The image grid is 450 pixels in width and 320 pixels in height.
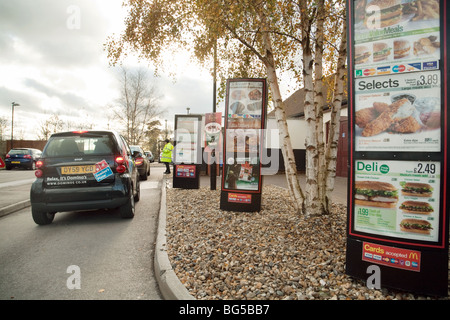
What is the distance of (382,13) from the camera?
266cm

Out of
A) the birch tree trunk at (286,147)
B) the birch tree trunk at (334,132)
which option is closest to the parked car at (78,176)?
the birch tree trunk at (286,147)

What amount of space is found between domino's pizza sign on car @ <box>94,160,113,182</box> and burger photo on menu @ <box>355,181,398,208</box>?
429 cm

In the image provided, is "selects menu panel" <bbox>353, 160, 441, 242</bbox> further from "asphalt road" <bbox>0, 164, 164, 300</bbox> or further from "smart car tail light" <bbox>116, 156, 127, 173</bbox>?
"smart car tail light" <bbox>116, 156, 127, 173</bbox>

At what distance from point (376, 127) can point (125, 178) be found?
176 inches

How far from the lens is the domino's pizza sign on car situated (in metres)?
5.26

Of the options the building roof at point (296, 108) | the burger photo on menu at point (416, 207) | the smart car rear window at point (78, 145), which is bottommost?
the burger photo on menu at point (416, 207)

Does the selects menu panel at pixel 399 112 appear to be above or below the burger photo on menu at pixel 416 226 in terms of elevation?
above

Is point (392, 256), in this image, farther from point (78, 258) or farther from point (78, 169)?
point (78, 169)

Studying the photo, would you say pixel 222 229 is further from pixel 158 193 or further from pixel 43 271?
pixel 158 193

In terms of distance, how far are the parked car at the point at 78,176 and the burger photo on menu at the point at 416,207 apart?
15.0ft

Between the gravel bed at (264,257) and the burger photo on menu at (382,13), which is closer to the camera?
the burger photo on menu at (382,13)

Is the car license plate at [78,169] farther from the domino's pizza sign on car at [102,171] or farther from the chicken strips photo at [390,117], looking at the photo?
the chicken strips photo at [390,117]

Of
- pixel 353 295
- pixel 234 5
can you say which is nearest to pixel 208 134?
pixel 234 5

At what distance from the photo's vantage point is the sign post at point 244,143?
5.95 m
